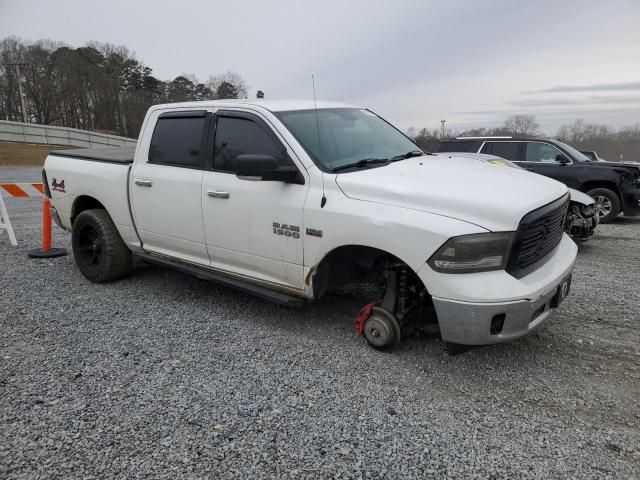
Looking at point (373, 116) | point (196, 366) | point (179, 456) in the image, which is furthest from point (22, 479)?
point (373, 116)

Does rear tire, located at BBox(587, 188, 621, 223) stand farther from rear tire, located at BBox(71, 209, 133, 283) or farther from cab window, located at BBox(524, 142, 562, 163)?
rear tire, located at BBox(71, 209, 133, 283)

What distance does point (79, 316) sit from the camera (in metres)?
4.36

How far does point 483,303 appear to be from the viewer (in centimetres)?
284

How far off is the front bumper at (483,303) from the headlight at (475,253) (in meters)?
0.05

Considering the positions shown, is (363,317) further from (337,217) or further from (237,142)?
(237,142)

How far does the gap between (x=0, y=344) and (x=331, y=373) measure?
2710 mm

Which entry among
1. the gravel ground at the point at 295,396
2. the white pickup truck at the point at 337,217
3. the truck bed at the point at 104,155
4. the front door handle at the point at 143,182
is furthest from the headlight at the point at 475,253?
the truck bed at the point at 104,155

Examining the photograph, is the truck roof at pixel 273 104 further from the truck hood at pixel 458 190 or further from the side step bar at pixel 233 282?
the side step bar at pixel 233 282

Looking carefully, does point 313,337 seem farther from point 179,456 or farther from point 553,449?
point 553,449

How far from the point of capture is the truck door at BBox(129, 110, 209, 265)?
425 centimetres

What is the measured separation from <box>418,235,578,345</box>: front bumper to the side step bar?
3.89 ft

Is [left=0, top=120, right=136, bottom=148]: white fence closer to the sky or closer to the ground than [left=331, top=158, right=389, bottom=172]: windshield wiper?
closer to the sky

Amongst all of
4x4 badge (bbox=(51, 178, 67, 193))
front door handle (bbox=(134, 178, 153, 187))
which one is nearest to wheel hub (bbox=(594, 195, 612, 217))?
front door handle (bbox=(134, 178, 153, 187))

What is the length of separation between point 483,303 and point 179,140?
124 inches
